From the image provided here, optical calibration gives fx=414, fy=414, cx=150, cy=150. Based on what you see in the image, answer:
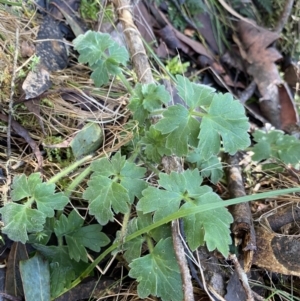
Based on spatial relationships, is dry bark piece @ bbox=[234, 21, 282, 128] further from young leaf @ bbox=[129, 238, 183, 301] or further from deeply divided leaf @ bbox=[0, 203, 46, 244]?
deeply divided leaf @ bbox=[0, 203, 46, 244]

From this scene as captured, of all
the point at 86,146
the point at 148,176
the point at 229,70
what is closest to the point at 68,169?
the point at 86,146

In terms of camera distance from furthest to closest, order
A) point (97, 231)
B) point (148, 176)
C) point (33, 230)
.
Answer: point (148, 176) < point (97, 231) < point (33, 230)

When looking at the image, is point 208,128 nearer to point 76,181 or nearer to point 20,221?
point 76,181

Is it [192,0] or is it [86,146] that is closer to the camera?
[86,146]

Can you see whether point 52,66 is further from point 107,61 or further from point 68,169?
point 68,169

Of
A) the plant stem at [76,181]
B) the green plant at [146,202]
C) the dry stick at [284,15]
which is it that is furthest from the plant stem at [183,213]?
the dry stick at [284,15]

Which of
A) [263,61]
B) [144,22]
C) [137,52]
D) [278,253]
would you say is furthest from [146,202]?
[263,61]
